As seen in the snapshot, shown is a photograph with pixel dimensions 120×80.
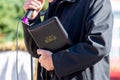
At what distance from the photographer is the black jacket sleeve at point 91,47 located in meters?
2.11

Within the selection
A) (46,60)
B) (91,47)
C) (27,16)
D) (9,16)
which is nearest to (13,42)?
(9,16)

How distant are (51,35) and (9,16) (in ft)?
10.5

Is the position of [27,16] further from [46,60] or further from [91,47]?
[91,47]

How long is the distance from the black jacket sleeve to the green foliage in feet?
10.1

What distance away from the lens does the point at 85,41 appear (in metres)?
2.15

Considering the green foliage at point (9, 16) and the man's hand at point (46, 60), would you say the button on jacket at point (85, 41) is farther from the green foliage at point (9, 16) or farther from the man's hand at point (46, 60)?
the green foliage at point (9, 16)

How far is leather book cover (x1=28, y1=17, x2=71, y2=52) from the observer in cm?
217

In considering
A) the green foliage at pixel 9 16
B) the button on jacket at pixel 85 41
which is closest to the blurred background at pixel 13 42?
the green foliage at pixel 9 16

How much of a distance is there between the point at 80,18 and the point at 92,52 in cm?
18

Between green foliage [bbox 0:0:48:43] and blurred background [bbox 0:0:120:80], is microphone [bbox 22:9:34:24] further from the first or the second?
green foliage [bbox 0:0:48:43]

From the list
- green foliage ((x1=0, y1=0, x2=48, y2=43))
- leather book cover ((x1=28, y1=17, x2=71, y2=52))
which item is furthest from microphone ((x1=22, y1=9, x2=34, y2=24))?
green foliage ((x1=0, y1=0, x2=48, y2=43))

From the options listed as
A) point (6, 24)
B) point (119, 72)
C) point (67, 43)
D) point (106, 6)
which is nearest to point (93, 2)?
point (106, 6)

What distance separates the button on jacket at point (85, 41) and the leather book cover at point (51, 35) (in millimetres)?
42

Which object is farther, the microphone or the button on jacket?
the microphone
